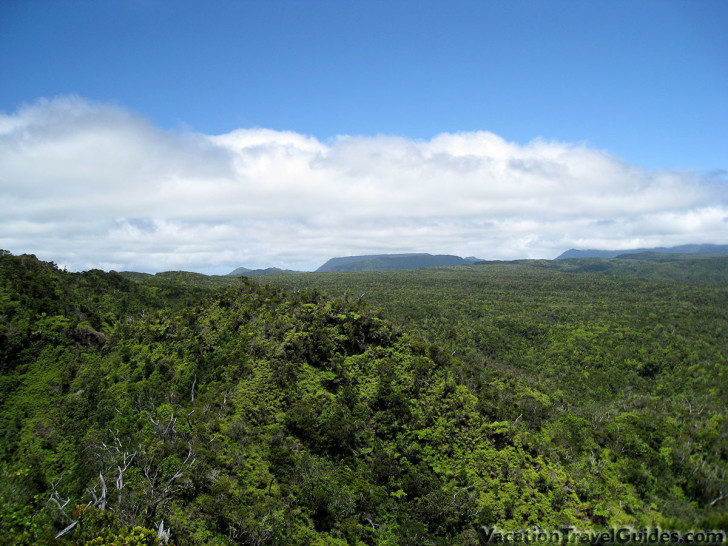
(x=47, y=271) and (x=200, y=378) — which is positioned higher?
(x=47, y=271)

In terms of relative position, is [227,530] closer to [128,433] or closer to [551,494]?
Answer: [128,433]

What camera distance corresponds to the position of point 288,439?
3375 centimetres

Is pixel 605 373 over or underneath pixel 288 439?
underneath

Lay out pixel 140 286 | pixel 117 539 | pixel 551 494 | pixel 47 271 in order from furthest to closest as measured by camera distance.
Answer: pixel 140 286, pixel 47 271, pixel 551 494, pixel 117 539

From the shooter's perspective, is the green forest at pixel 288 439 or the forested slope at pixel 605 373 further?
the forested slope at pixel 605 373

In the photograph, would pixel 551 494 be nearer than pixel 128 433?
Yes

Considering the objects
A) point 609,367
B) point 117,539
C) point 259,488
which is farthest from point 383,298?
point 117,539

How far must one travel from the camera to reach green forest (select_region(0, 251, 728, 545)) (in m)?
23.3

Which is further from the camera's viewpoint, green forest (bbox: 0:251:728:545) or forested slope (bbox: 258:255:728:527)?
forested slope (bbox: 258:255:728:527)

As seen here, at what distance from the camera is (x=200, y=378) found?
4238 cm

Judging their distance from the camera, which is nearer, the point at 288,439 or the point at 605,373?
Answer: the point at 288,439

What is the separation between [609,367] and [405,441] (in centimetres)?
8753

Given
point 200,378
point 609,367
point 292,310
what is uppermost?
point 292,310

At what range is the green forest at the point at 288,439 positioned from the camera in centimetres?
2326
